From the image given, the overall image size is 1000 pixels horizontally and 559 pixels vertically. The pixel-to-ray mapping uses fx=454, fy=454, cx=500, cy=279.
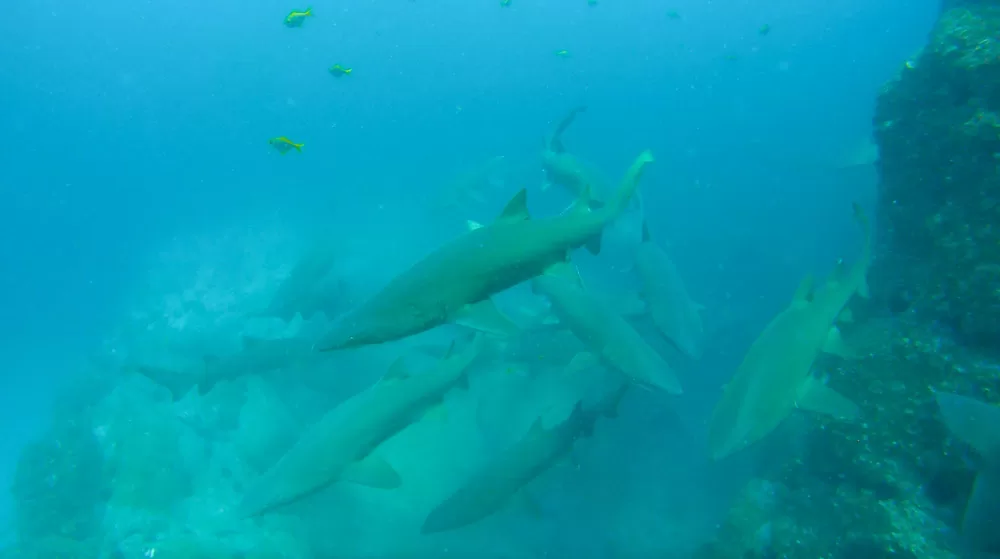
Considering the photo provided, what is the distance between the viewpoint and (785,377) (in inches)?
150

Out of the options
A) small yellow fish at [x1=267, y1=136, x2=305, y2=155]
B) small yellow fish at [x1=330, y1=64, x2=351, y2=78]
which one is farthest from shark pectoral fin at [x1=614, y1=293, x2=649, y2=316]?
small yellow fish at [x1=330, y1=64, x2=351, y2=78]

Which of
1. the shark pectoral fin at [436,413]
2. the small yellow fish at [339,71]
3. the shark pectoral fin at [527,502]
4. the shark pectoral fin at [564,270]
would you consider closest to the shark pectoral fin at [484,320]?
the shark pectoral fin at [564,270]

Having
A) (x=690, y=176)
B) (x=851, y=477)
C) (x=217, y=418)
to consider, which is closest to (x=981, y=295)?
(x=851, y=477)

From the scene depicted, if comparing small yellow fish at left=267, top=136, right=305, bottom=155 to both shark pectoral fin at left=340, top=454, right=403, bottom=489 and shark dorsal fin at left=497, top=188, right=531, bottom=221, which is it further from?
shark dorsal fin at left=497, top=188, right=531, bottom=221

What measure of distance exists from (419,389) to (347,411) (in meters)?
0.83

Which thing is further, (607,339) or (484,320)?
(607,339)

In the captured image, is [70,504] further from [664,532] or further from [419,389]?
[664,532]

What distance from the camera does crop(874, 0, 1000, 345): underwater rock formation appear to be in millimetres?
4773

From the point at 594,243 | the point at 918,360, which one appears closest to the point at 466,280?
the point at 594,243

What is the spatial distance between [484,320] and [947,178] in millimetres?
6367

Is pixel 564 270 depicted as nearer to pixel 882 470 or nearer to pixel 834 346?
pixel 834 346

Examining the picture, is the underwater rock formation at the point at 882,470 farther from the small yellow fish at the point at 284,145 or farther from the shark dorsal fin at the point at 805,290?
the small yellow fish at the point at 284,145

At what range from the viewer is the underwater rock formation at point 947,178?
477 centimetres

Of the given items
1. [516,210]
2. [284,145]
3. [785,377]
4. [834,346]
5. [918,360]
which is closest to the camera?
[516,210]
